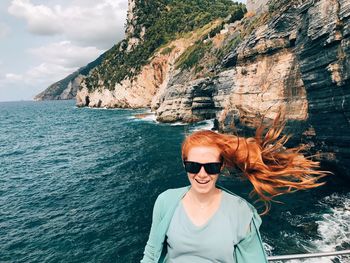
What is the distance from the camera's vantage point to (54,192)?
27.8 meters

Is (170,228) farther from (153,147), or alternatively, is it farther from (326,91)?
(153,147)

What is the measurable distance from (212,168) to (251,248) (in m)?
0.81

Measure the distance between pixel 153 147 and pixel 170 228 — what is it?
126ft

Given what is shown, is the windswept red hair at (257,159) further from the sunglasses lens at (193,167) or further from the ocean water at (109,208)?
the ocean water at (109,208)

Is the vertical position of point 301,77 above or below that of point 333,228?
above

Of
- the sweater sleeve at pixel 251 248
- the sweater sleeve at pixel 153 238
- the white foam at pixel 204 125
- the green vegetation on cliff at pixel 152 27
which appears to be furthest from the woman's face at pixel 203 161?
the green vegetation on cliff at pixel 152 27

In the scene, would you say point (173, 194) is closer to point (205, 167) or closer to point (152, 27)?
point (205, 167)

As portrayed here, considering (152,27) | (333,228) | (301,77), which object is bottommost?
(333,228)

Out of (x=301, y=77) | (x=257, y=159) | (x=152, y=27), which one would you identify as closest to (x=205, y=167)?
(x=257, y=159)

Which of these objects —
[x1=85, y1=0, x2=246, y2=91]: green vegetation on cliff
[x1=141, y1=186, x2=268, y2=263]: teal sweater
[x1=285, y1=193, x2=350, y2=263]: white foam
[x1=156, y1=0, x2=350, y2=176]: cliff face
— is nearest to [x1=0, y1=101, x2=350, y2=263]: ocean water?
[x1=285, y1=193, x2=350, y2=263]: white foam

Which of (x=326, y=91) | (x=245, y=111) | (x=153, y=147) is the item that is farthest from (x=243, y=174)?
(x=153, y=147)

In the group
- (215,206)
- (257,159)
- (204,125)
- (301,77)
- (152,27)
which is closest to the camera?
(215,206)

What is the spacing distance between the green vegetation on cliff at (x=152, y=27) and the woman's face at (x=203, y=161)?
92.2 meters

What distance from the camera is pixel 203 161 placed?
292cm
